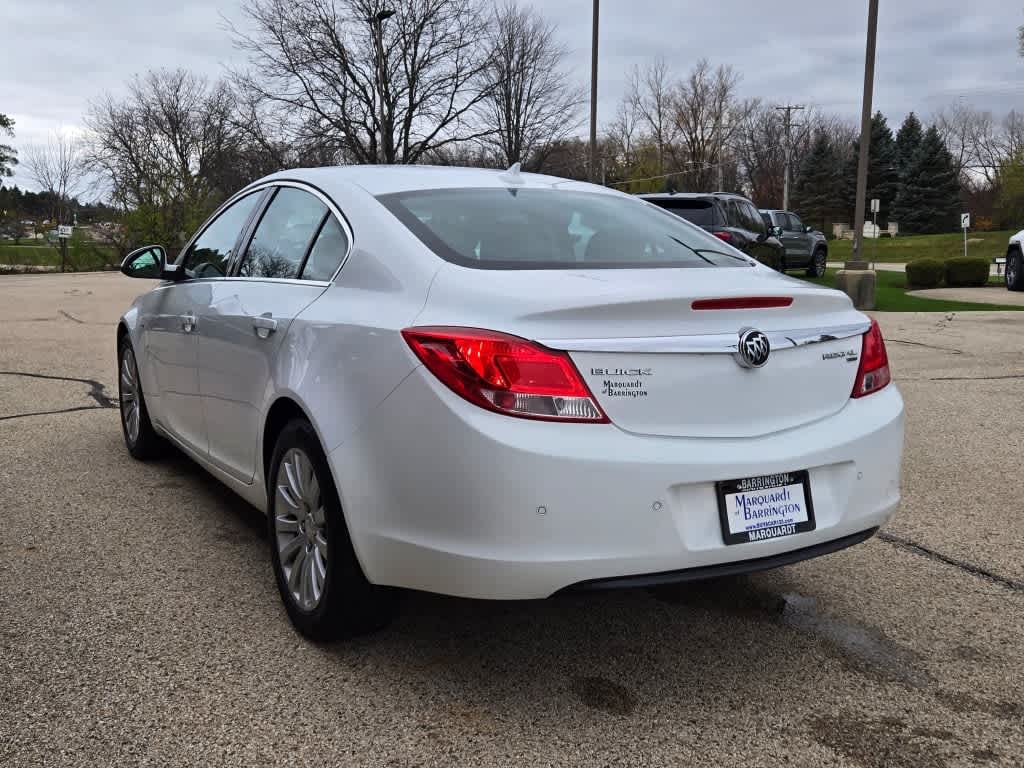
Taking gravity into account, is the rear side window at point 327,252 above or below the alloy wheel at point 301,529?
above

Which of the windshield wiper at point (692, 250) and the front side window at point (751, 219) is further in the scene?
the front side window at point (751, 219)

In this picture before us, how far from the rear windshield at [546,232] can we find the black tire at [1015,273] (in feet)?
61.3

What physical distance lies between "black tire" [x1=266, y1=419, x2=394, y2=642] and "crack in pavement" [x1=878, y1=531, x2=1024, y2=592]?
2.34 meters

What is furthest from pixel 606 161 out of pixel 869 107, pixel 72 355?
pixel 72 355

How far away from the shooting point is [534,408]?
2496mm

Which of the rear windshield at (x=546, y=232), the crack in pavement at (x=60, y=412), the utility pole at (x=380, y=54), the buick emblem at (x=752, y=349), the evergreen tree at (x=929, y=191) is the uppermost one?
the utility pole at (x=380, y=54)

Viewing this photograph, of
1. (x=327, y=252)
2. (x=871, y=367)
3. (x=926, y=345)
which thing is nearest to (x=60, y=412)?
(x=327, y=252)

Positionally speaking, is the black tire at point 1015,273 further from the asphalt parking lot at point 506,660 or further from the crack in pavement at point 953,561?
the crack in pavement at point 953,561

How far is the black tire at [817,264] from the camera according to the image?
24.7 metres

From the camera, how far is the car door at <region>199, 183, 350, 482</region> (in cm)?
338

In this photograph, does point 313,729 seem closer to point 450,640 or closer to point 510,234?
point 450,640

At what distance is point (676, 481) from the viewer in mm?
2564

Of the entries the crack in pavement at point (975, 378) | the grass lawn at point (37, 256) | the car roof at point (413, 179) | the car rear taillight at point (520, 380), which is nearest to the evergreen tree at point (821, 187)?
the grass lawn at point (37, 256)

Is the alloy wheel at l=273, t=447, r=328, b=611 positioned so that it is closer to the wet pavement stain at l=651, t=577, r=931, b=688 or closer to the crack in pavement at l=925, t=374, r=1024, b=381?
the wet pavement stain at l=651, t=577, r=931, b=688
